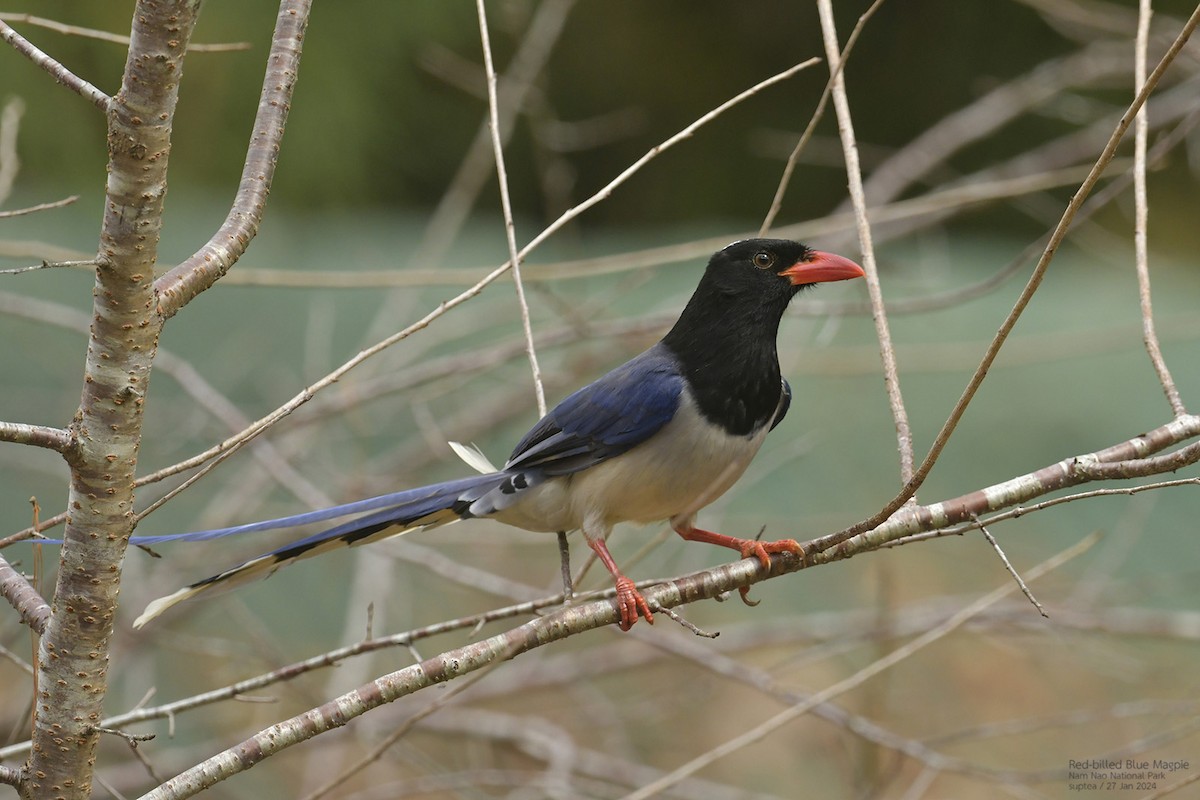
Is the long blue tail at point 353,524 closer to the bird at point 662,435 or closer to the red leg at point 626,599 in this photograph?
the bird at point 662,435

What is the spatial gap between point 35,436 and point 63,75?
0.41 m

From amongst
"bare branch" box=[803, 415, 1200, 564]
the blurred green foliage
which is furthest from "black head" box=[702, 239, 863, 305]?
the blurred green foliage

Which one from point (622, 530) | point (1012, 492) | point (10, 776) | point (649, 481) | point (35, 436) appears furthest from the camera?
point (622, 530)

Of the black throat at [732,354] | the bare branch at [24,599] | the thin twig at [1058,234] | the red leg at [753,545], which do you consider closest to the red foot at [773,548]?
the red leg at [753,545]

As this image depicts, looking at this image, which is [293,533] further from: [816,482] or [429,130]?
[429,130]

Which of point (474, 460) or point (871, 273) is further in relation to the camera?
point (474, 460)

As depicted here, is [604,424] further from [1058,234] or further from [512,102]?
[512,102]

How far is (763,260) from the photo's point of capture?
272 cm

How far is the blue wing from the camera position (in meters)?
2.54

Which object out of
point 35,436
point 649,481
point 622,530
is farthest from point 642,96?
point 35,436

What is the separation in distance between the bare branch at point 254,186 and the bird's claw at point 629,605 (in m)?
0.88

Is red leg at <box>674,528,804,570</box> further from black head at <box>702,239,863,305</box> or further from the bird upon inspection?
black head at <box>702,239,863,305</box>

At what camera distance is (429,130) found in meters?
8.20

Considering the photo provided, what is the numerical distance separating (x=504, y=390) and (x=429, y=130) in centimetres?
409
